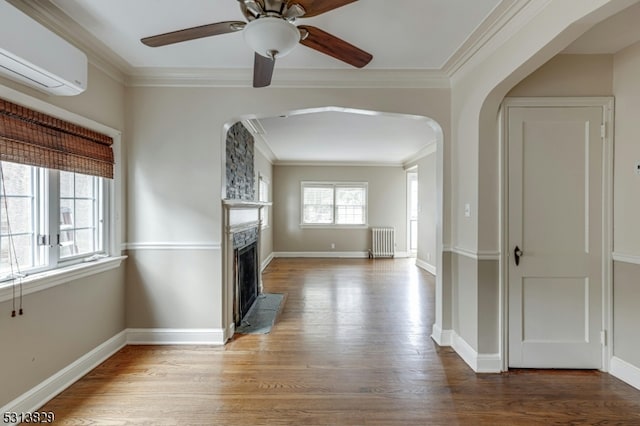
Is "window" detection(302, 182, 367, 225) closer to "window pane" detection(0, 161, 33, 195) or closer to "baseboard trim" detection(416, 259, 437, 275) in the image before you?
"baseboard trim" detection(416, 259, 437, 275)

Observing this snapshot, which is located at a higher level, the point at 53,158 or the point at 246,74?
the point at 246,74

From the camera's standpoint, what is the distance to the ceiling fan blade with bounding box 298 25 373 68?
5.61ft

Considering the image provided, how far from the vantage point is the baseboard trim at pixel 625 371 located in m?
2.23

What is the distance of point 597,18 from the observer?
5.29ft

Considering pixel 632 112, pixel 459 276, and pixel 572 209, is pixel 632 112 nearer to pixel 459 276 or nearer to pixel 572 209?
Result: pixel 572 209

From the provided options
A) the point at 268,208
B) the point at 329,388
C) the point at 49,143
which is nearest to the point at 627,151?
the point at 329,388

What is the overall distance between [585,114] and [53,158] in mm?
3843

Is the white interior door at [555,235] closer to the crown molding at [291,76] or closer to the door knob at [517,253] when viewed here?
the door knob at [517,253]

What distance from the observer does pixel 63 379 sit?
218cm

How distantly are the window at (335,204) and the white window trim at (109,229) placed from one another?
18.6 ft

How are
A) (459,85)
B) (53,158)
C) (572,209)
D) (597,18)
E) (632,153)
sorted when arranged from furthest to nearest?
(459,85) < (572,209) < (632,153) < (53,158) < (597,18)

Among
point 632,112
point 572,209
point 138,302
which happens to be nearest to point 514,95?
point 632,112

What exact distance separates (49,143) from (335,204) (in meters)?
6.65

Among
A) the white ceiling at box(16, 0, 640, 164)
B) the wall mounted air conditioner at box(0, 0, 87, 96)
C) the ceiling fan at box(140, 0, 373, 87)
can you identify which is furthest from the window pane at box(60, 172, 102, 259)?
the ceiling fan at box(140, 0, 373, 87)
